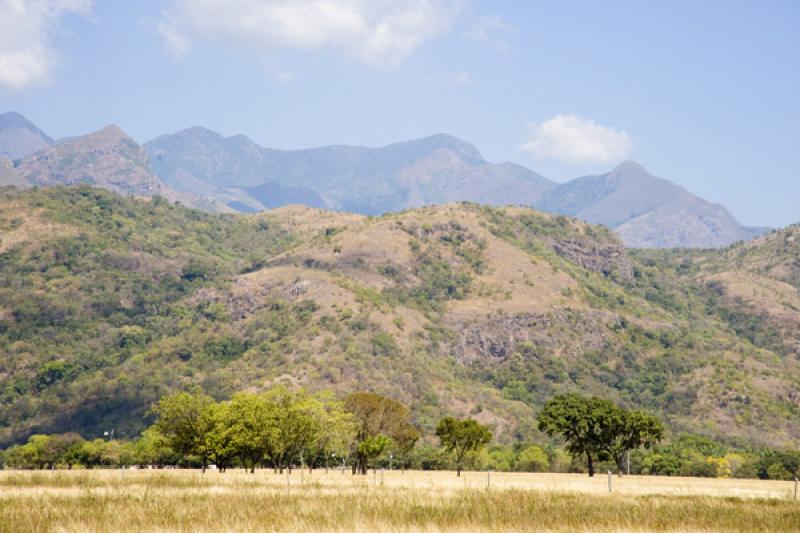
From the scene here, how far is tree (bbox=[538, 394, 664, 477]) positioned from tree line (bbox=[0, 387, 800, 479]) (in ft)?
0.50

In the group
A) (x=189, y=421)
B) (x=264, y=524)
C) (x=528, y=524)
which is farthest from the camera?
(x=189, y=421)

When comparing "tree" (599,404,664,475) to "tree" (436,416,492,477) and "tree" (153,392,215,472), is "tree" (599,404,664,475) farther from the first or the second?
"tree" (153,392,215,472)

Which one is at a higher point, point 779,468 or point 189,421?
point 189,421

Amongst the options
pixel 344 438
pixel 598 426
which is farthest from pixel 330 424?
pixel 598 426

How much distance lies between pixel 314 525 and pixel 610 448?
108 metres

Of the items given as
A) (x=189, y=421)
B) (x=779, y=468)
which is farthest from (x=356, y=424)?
(x=779, y=468)

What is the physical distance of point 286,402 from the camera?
353 feet

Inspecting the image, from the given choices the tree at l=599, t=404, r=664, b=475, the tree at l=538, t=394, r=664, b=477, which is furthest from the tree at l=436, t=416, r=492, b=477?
the tree at l=599, t=404, r=664, b=475

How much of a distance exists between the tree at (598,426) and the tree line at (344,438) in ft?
0.50

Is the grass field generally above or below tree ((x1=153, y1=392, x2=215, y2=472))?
below

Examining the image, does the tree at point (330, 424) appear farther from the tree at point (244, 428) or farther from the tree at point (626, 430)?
the tree at point (626, 430)

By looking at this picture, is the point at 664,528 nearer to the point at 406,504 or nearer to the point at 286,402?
the point at 406,504

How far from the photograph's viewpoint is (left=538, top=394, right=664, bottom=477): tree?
125 meters

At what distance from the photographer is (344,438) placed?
420 ft
